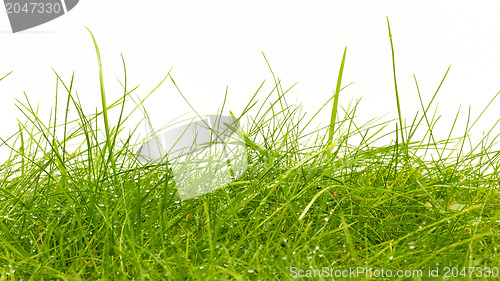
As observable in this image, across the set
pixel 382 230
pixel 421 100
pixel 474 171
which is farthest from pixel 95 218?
pixel 474 171

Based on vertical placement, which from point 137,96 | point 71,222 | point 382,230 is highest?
point 137,96

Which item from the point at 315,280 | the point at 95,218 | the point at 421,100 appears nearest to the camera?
the point at 315,280

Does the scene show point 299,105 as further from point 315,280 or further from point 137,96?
point 315,280

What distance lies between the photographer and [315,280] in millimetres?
602

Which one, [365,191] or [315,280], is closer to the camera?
[315,280]

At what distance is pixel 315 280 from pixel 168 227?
0.24 metres

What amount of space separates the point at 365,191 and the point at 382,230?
0.07 metres

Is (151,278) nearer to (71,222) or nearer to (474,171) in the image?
(71,222)

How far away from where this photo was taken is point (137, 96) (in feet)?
3.02

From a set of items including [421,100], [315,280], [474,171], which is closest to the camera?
[315,280]

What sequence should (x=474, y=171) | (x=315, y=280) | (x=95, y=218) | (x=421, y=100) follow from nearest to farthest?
(x=315, y=280) < (x=95, y=218) < (x=421, y=100) < (x=474, y=171)

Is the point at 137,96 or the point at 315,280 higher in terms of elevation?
the point at 137,96

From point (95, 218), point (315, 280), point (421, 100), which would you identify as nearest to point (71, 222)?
point (95, 218)

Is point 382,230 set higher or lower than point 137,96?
lower
